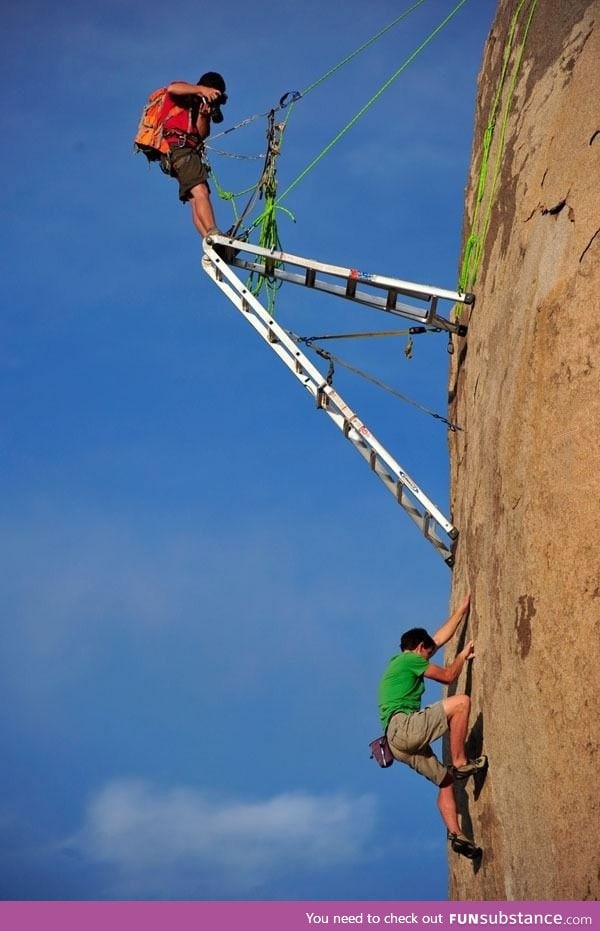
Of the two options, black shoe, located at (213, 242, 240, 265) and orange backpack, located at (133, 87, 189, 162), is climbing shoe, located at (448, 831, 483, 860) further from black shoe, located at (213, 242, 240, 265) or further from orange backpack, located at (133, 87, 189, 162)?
orange backpack, located at (133, 87, 189, 162)

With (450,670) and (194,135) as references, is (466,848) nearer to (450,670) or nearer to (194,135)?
(450,670)

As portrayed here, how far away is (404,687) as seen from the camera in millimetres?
12328

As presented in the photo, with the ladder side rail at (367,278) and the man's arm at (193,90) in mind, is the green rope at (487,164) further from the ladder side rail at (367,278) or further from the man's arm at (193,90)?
the man's arm at (193,90)

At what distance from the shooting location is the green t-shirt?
1230 centimetres

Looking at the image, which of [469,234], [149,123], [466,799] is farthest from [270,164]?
[466,799]

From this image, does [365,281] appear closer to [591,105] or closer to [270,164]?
[270,164]

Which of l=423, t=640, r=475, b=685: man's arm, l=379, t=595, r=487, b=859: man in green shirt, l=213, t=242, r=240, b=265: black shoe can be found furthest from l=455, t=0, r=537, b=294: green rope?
l=379, t=595, r=487, b=859: man in green shirt

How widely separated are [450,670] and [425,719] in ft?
2.32

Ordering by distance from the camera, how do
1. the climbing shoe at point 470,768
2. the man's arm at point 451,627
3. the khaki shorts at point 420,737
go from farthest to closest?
the man's arm at point 451,627
the khaki shorts at point 420,737
the climbing shoe at point 470,768

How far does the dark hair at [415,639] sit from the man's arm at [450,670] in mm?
208

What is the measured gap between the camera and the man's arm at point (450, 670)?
1248cm

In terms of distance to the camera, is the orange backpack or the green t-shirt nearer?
the green t-shirt

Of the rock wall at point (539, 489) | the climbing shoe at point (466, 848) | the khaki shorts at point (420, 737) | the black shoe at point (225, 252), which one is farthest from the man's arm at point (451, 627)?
the black shoe at point (225, 252)

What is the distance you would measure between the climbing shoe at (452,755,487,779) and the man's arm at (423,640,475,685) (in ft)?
3.02
